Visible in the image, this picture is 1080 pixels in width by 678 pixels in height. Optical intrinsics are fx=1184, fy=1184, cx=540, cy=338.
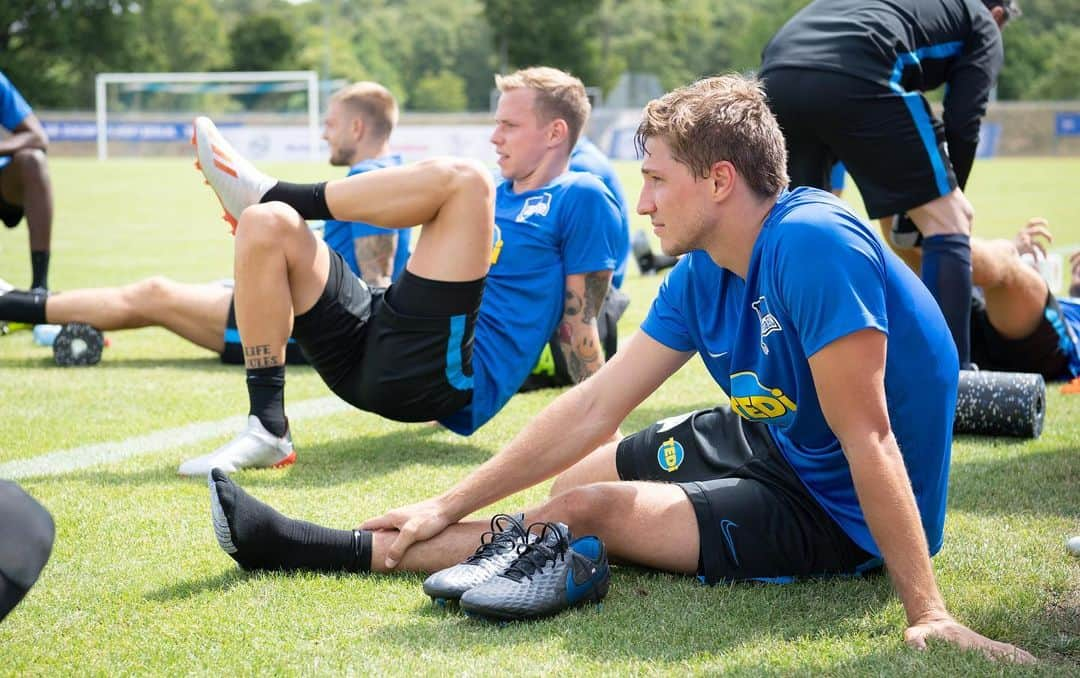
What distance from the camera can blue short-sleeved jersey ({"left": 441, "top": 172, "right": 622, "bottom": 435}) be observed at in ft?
15.4

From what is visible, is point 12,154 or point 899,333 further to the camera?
point 12,154

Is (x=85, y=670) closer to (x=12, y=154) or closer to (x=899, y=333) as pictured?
(x=899, y=333)

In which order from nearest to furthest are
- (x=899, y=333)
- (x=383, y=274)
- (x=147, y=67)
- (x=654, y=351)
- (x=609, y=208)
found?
(x=899, y=333) → (x=654, y=351) → (x=609, y=208) → (x=383, y=274) → (x=147, y=67)

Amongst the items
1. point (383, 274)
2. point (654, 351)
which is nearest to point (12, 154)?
point (383, 274)

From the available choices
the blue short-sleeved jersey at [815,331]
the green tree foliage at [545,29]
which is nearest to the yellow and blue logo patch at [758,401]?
the blue short-sleeved jersey at [815,331]

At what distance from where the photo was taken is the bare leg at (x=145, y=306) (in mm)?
6242

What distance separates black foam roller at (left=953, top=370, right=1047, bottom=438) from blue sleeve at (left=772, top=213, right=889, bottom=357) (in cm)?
242

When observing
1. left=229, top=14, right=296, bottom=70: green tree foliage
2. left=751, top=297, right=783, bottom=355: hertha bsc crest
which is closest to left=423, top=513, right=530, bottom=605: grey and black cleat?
left=751, top=297, right=783, bottom=355: hertha bsc crest

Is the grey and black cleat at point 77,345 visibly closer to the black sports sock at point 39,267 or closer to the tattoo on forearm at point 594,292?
the black sports sock at point 39,267

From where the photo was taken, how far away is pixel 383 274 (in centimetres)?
609

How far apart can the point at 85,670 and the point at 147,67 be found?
68254mm

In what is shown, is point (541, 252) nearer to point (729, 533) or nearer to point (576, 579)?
point (729, 533)

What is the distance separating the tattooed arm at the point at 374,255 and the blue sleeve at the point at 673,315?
313 centimetres

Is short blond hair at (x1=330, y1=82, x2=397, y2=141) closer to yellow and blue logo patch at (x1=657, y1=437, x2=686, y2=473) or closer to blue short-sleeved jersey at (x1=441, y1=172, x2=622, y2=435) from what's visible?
blue short-sleeved jersey at (x1=441, y1=172, x2=622, y2=435)
